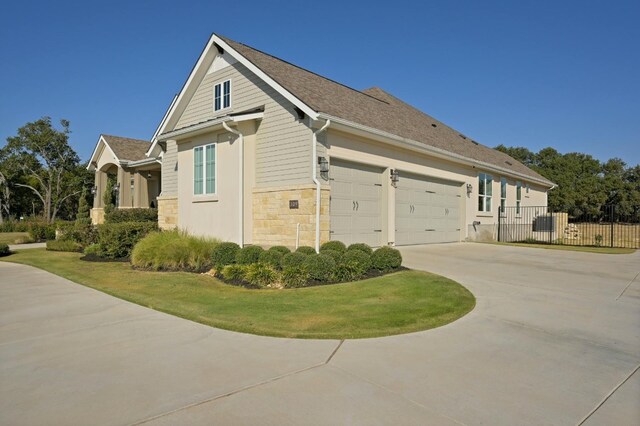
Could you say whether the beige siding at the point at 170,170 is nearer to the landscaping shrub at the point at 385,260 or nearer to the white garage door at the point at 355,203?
the white garage door at the point at 355,203

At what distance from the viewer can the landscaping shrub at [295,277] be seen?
8242 millimetres

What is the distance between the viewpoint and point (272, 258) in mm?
9031

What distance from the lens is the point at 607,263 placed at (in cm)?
1173

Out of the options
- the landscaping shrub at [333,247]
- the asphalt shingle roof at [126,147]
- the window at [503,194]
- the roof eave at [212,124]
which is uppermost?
the asphalt shingle roof at [126,147]

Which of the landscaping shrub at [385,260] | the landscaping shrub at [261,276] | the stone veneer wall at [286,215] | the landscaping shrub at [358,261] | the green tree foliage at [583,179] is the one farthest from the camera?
the green tree foliage at [583,179]

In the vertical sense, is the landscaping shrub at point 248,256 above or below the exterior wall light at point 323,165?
below

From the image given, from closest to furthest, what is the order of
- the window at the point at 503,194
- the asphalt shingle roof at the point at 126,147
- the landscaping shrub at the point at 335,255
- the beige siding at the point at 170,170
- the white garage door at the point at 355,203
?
the landscaping shrub at the point at 335,255 → the white garage door at the point at 355,203 → the beige siding at the point at 170,170 → the window at the point at 503,194 → the asphalt shingle roof at the point at 126,147

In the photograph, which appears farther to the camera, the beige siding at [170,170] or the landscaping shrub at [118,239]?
the beige siding at [170,170]

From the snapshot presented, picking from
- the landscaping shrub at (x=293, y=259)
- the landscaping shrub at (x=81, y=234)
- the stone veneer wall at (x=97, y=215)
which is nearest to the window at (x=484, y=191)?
the landscaping shrub at (x=293, y=259)

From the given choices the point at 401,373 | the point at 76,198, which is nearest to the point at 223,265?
the point at 401,373

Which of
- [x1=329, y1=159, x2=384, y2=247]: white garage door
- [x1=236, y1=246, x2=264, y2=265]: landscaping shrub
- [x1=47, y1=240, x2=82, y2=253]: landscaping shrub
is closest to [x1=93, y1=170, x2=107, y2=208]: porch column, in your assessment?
[x1=47, y1=240, x2=82, y2=253]: landscaping shrub

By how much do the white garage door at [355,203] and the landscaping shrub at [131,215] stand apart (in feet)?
38.5

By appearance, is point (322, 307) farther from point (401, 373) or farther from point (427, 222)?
point (427, 222)

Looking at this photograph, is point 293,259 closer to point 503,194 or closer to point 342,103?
point 342,103
